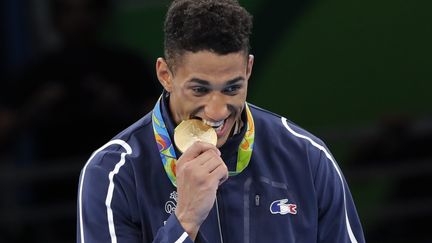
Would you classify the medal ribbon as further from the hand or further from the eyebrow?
the eyebrow

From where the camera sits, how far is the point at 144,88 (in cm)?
707

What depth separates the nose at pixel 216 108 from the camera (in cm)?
337

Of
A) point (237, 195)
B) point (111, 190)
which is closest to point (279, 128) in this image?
point (237, 195)

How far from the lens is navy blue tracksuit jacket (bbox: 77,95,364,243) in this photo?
3.48 meters

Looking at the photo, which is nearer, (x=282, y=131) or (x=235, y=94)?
(x=235, y=94)

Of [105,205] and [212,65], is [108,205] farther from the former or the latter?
[212,65]

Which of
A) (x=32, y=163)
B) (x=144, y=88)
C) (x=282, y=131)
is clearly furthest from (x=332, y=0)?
(x=282, y=131)

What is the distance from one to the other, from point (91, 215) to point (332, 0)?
433cm

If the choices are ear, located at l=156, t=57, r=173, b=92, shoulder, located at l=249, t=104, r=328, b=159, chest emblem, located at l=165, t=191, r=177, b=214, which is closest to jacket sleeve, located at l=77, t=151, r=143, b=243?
chest emblem, located at l=165, t=191, r=177, b=214

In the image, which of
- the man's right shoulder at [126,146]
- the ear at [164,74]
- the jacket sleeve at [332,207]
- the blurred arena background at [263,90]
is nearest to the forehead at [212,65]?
the ear at [164,74]

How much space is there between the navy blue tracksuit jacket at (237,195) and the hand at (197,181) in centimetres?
10

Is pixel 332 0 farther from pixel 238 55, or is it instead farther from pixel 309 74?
pixel 238 55

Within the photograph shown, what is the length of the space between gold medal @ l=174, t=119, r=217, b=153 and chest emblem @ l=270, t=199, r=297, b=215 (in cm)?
35

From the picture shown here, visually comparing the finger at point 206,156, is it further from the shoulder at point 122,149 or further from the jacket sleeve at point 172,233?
the shoulder at point 122,149
